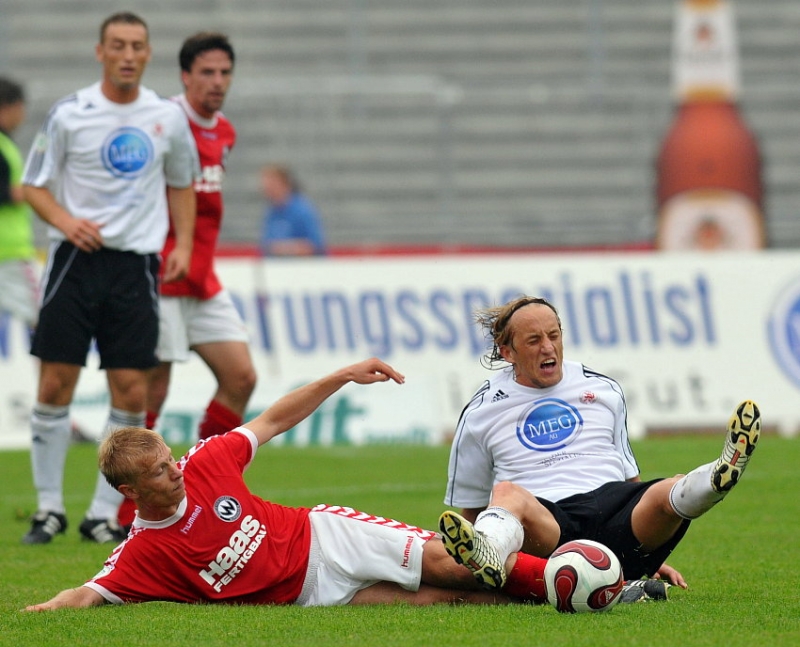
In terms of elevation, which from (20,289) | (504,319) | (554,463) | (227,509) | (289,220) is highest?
(289,220)

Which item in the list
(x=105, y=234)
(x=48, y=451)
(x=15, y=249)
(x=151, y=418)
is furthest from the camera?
(x=15, y=249)

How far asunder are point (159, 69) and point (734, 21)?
8138 mm

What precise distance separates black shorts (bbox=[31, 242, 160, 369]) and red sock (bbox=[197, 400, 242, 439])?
670mm

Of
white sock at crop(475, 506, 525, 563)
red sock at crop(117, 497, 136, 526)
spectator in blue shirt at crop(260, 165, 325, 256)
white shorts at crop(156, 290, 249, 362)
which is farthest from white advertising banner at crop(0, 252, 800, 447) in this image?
white sock at crop(475, 506, 525, 563)

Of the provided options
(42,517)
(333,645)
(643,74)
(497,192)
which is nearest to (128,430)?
(333,645)

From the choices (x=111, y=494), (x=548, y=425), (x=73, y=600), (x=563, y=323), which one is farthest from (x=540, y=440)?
(x=563, y=323)

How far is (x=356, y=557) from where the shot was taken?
523cm

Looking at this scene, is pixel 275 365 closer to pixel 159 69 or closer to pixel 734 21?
pixel 159 69

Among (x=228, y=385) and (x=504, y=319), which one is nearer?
(x=504, y=319)

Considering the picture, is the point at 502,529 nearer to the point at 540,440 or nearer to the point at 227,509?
the point at 540,440

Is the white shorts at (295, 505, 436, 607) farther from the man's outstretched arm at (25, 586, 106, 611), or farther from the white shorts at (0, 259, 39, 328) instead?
the white shorts at (0, 259, 39, 328)

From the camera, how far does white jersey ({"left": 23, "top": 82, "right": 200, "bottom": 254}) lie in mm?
7129

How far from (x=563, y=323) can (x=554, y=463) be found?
26.0ft

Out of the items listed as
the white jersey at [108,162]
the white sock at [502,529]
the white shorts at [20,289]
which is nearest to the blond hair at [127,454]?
the white sock at [502,529]
